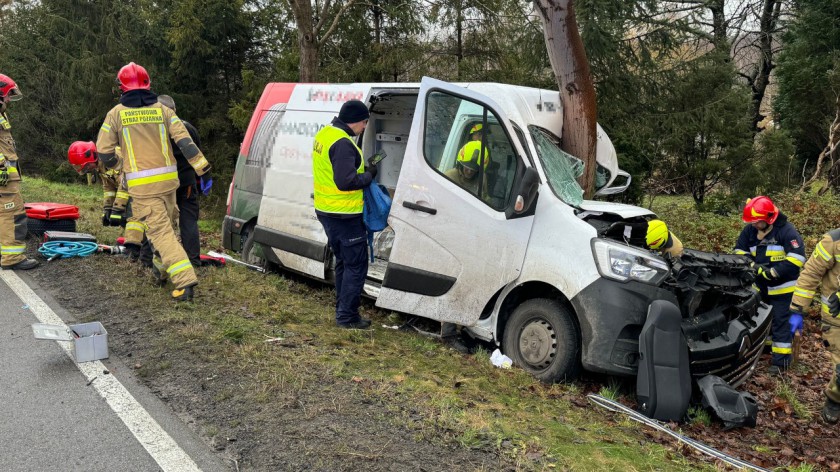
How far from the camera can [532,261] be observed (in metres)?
4.71

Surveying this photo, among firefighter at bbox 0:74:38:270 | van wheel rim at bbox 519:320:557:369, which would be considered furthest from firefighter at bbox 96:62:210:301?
van wheel rim at bbox 519:320:557:369

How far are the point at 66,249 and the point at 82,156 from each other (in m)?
1.15

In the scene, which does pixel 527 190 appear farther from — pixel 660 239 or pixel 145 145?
pixel 145 145

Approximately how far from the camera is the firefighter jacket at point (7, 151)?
20.5 feet

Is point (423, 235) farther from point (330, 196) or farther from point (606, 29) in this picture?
point (606, 29)

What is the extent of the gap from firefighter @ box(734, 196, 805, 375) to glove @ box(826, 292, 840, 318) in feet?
4.00

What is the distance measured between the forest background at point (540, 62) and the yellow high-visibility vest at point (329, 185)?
701cm

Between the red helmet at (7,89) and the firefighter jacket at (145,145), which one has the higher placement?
the red helmet at (7,89)

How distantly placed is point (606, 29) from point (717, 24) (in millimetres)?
9962

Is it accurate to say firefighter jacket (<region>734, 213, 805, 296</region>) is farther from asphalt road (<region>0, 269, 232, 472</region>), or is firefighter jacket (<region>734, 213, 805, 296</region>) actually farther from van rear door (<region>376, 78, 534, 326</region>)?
asphalt road (<region>0, 269, 232, 472</region>)

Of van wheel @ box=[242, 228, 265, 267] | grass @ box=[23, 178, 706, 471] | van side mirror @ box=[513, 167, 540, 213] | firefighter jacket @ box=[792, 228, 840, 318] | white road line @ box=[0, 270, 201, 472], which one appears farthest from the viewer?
van wheel @ box=[242, 228, 265, 267]

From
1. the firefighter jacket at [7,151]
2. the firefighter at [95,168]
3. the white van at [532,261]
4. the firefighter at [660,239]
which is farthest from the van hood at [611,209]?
the firefighter jacket at [7,151]

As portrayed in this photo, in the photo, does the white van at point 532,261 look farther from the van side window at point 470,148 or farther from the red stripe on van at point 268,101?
the red stripe on van at point 268,101

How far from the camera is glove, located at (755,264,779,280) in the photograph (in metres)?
6.09
